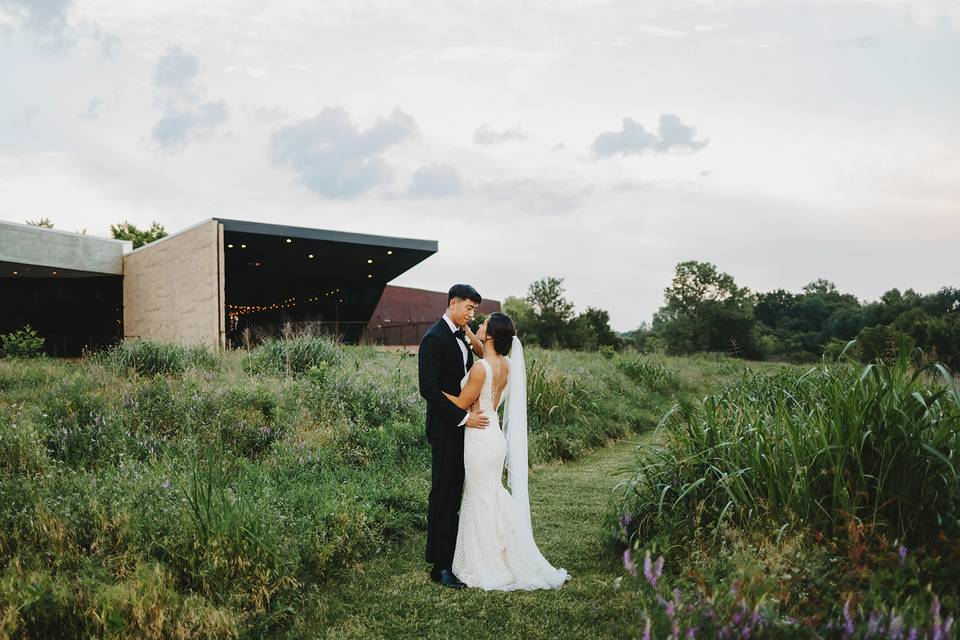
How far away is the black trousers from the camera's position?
4453 millimetres

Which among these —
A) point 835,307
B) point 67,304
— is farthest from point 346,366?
point 835,307

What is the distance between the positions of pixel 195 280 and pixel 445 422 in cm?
1649

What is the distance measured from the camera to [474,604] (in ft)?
12.9

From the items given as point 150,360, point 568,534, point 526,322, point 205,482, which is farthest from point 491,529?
point 526,322

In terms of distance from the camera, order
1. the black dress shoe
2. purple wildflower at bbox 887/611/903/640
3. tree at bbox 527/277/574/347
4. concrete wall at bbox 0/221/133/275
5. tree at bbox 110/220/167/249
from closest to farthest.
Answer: purple wildflower at bbox 887/611/903/640 < the black dress shoe < concrete wall at bbox 0/221/133/275 < tree at bbox 527/277/574/347 < tree at bbox 110/220/167/249

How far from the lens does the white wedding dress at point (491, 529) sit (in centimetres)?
429

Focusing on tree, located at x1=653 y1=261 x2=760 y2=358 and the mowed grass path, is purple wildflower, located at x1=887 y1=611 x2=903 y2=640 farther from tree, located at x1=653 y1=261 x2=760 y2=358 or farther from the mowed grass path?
tree, located at x1=653 y1=261 x2=760 y2=358

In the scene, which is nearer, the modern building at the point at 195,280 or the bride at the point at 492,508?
the bride at the point at 492,508

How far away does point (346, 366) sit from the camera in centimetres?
1147

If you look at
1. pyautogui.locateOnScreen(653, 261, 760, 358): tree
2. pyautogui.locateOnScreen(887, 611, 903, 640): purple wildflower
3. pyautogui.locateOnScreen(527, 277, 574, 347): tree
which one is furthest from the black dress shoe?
pyautogui.locateOnScreen(653, 261, 760, 358): tree

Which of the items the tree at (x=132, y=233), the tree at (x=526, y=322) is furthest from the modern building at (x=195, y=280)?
the tree at (x=132, y=233)

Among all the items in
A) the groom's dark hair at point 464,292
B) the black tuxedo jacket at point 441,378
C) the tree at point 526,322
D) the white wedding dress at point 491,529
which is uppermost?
the tree at point 526,322

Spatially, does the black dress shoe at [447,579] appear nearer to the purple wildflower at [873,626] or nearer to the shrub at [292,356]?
the purple wildflower at [873,626]

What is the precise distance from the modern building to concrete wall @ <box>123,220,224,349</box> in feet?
0.11
